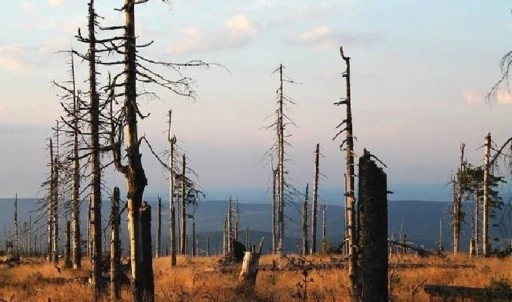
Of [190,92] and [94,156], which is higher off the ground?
[190,92]

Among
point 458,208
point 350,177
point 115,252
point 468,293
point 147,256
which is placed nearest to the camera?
point 147,256

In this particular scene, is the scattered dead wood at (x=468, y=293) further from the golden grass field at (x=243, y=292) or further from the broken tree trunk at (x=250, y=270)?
the broken tree trunk at (x=250, y=270)

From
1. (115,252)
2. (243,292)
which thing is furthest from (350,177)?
(115,252)

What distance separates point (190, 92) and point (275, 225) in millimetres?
31020

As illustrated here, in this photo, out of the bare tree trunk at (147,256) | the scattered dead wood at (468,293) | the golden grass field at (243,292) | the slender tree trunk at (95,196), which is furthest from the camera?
the slender tree trunk at (95,196)

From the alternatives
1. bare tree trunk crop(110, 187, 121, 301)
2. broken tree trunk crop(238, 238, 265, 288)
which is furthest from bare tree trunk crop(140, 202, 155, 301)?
broken tree trunk crop(238, 238, 265, 288)

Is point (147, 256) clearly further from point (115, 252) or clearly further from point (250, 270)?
point (250, 270)

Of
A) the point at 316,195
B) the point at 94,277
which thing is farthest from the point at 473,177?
the point at 94,277

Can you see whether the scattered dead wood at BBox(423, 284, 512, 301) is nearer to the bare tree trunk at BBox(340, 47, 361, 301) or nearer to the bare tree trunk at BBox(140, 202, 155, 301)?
the bare tree trunk at BBox(340, 47, 361, 301)

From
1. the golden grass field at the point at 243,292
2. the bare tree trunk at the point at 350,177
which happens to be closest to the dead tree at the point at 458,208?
the golden grass field at the point at 243,292

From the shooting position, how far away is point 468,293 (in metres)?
13.2

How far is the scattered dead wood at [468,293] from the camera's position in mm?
12727

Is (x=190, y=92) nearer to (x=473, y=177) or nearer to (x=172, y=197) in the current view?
(x=172, y=197)

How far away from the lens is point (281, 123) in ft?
118
